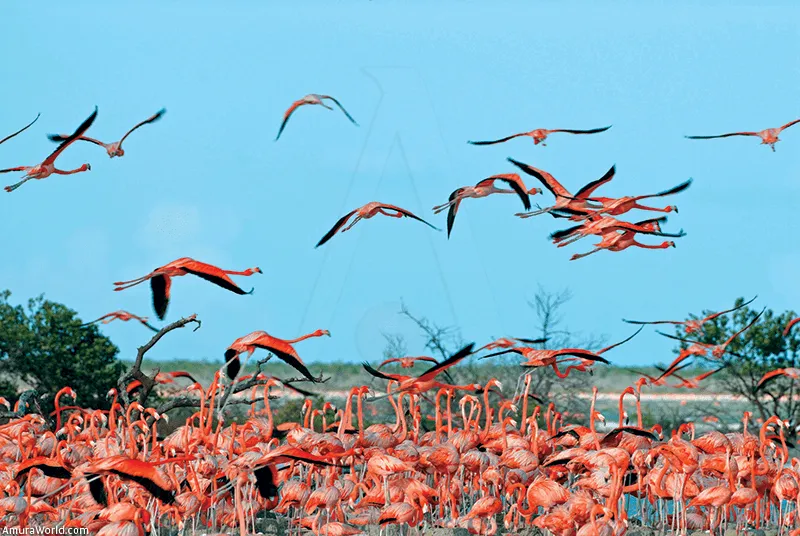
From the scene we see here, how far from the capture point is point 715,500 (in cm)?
948

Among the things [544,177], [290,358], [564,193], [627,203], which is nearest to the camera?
[290,358]

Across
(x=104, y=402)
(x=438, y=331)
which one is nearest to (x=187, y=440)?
(x=104, y=402)

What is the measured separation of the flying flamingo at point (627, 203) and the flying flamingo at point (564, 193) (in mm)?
147

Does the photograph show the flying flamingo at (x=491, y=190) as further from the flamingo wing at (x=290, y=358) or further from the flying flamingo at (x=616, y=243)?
the flamingo wing at (x=290, y=358)

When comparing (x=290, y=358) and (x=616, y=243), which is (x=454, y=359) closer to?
(x=290, y=358)

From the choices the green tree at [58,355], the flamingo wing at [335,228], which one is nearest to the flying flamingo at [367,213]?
the flamingo wing at [335,228]

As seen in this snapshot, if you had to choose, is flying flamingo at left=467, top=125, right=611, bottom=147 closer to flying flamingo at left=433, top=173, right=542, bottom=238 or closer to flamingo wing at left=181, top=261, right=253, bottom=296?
flying flamingo at left=433, top=173, right=542, bottom=238

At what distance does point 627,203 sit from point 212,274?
4484mm

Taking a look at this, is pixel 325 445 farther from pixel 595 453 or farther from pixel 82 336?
pixel 82 336

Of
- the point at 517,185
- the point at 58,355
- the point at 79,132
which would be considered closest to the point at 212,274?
the point at 79,132

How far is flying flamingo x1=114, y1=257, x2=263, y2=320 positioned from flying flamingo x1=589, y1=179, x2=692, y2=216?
3.76 metres

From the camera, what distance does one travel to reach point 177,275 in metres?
10.6

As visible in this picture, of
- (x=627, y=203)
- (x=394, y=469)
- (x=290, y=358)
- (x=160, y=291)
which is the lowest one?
(x=394, y=469)

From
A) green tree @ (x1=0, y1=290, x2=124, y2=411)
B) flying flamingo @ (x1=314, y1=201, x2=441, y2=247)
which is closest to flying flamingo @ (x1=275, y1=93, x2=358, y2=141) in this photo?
flying flamingo @ (x1=314, y1=201, x2=441, y2=247)
